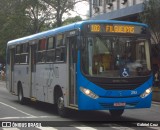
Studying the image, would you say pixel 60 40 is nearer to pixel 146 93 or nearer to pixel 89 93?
pixel 89 93

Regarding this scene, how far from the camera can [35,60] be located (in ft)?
59.7

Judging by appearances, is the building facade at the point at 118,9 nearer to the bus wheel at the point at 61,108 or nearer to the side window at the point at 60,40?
the side window at the point at 60,40

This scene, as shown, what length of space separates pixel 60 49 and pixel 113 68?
250 centimetres

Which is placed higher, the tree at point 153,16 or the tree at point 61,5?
the tree at point 61,5

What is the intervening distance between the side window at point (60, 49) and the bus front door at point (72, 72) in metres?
0.57

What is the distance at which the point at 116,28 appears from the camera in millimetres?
13922

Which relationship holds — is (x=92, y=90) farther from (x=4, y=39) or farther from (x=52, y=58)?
(x=4, y=39)

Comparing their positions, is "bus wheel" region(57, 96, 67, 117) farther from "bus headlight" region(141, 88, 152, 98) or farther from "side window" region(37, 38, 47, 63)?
"bus headlight" region(141, 88, 152, 98)

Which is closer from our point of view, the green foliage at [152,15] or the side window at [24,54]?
the side window at [24,54]

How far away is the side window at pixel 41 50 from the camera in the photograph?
17.0 metres

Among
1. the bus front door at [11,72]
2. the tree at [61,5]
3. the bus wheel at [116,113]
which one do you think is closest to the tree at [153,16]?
the bus front door at [11,72]

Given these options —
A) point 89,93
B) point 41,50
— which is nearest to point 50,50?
point 41,50

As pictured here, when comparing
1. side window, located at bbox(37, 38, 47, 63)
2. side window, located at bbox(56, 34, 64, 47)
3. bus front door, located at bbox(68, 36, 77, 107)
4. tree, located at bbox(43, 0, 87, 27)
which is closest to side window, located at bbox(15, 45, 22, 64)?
side window, located at bbox(37, 38, 47, 63)

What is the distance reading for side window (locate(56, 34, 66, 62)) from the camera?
14.9 meters
